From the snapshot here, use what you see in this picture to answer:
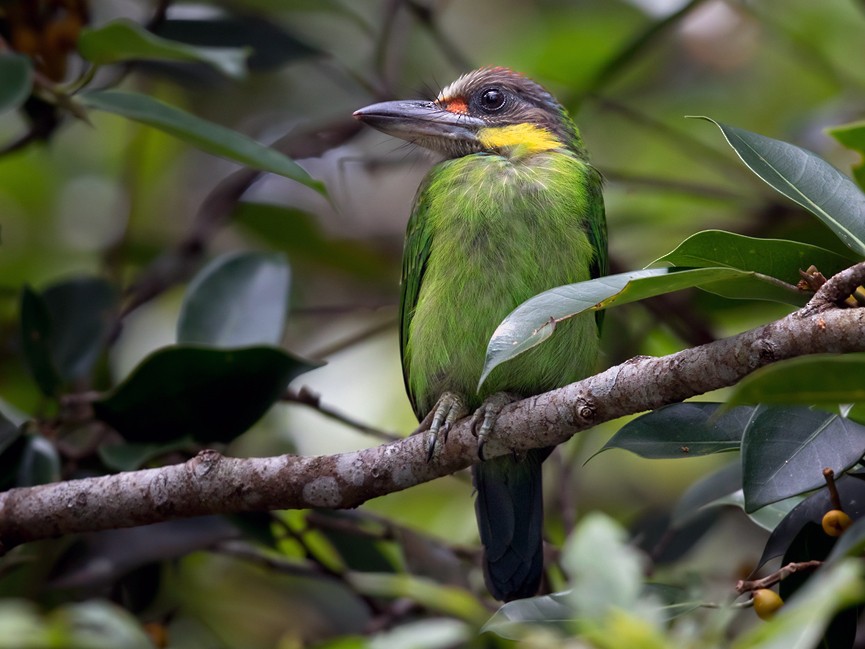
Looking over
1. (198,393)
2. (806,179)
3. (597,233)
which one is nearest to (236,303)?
(198,393)

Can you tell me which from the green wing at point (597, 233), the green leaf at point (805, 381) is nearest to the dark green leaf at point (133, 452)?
the green wing at point (597, 233)

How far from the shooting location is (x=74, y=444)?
3.46 m

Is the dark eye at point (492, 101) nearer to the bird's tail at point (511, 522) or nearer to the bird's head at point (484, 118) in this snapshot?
the bird's head at point (484, 118)

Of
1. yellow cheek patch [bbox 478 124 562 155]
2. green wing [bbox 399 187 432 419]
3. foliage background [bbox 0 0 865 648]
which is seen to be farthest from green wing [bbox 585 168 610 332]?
foliage background [bbox 0 0 865 648]

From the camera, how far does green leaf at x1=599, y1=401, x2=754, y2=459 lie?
2.13 metres

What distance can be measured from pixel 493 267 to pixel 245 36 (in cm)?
150

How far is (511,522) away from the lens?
2908mm

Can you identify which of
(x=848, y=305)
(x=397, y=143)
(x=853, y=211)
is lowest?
(x=397, y=143)

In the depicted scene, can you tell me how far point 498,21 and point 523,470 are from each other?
3.59 m

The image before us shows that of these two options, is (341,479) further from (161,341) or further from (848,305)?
(161,341)

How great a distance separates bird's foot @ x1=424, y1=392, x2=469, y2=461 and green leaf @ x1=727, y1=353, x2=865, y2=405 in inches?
40.3

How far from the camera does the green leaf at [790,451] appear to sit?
6.18 feet

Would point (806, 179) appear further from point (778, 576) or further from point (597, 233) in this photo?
point (597, 233)

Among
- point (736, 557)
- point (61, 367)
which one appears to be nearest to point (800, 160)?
point (61, 367)
